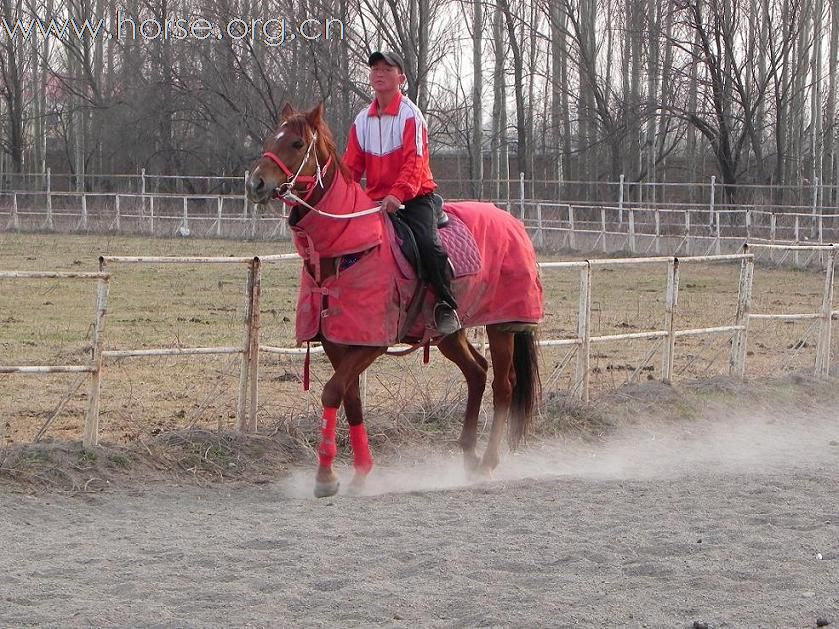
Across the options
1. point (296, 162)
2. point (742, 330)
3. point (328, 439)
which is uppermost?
point (296, 162)

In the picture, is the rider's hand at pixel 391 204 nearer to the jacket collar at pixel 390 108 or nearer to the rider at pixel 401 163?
the rider at pixel 401 163

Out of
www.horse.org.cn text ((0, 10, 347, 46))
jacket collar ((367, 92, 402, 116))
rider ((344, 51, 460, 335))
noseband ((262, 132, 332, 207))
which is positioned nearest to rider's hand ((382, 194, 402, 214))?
rider ((344, 51, 460, 335))

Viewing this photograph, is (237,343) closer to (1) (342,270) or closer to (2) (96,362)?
(2) (96,362)

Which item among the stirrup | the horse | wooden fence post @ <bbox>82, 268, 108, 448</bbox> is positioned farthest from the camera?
the stirrup

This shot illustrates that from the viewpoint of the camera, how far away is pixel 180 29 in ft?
127

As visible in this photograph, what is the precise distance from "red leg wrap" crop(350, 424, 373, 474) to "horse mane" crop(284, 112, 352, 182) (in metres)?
1.35

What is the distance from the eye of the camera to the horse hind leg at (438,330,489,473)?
263 inches

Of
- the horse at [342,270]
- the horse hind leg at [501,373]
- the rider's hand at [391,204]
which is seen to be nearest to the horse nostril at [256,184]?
the horse at [342,270]

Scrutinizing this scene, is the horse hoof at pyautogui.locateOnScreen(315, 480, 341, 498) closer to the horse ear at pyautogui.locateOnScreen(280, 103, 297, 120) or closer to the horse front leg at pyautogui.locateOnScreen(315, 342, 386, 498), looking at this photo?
the horse front leg at pyautogui.locateOnScreen(315, 342, 386, 498)

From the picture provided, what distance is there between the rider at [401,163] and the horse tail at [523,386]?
2.86ft

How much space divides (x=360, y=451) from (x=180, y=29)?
35.0 metres

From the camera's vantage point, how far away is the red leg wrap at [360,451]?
19.9 feet

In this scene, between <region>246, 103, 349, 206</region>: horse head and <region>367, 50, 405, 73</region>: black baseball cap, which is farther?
<region>367, 50, 405, 73</region>: black baseball cap

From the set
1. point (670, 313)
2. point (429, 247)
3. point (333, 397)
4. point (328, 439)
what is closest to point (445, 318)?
point (429, 247)
